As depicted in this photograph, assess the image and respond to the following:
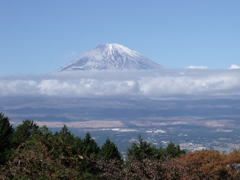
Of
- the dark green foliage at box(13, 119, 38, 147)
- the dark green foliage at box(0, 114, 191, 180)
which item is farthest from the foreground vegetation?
the dark green foliage at box(13, 119, 38, 147)

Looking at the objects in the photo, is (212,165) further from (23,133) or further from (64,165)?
(23,133)

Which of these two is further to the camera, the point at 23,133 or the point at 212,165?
the point at 23,133

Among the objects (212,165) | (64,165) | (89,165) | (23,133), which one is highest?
(23,133)

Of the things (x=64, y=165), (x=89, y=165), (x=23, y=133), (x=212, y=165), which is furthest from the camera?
(x=23, y=133)

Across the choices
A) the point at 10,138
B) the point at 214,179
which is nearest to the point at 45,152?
the point at 214,179

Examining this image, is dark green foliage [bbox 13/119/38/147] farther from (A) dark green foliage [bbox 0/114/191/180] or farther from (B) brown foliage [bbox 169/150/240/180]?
(B) brown foliage [bbox 169/150/240/180]

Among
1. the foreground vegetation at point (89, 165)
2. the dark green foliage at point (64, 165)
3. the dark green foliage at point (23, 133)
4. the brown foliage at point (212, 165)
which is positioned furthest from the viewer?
the dark green foliage at point (23, 133)

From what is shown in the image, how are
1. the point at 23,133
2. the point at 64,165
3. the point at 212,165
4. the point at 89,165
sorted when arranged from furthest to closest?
the point at 23,133, the point at 212,165, the point at 89,165, the point at 64,165

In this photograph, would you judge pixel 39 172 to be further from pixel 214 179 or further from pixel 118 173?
pixel 214 179

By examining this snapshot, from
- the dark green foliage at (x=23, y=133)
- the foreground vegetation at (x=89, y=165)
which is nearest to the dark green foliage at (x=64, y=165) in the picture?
the foreground vegetation at (x=89, y=165)

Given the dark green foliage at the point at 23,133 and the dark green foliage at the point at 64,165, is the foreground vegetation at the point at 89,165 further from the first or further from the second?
the dark green foliage at the point at 23,133

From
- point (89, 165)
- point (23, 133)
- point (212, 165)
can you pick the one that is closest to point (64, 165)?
point (89, 165)
